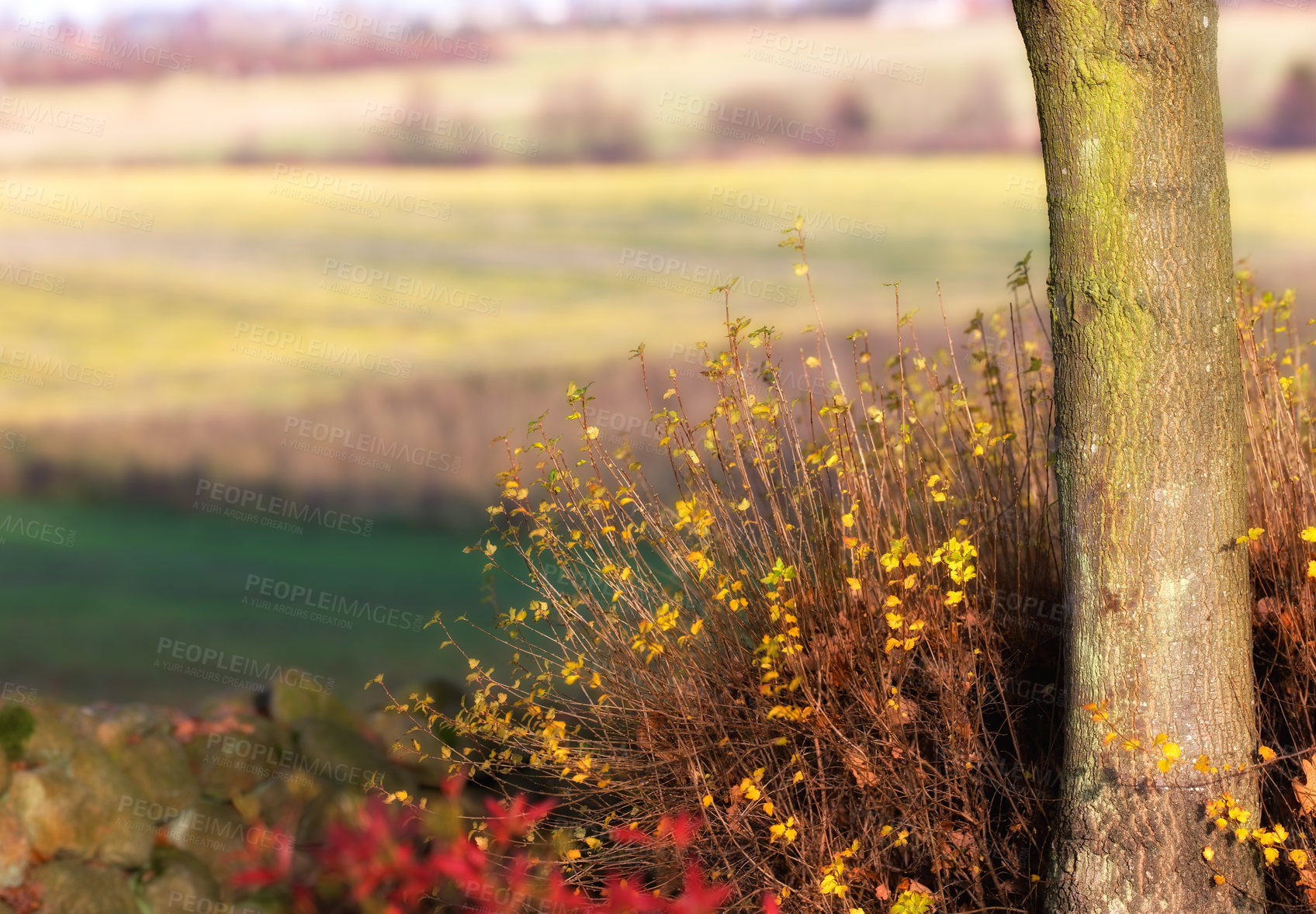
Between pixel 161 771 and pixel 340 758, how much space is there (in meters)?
0.79

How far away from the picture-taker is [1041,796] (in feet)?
9.52

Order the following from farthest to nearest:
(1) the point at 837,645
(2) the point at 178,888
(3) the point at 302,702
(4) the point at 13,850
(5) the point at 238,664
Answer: (5) the point at 238,664 < (3) the point at 302,702 < (2) the point at 178,888 < (4) the point at 13,850 < (1) the point at 837,645

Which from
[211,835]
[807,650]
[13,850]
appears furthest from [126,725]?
[807,650]

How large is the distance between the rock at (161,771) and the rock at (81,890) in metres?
0.40

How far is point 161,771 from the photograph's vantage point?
15.3ft

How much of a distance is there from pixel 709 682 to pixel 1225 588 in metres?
1.54

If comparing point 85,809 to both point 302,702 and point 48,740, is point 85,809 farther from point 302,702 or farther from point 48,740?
point 302,702

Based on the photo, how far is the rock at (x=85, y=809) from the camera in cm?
411

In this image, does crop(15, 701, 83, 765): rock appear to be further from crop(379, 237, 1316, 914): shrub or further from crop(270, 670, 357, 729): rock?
crop(379, 237, 1316, 914): shrub

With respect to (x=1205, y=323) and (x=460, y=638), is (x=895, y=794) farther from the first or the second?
(x=460, y=638)

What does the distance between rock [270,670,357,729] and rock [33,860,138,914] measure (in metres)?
1.08

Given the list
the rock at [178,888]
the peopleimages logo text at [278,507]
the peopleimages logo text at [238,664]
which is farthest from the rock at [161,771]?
the peopleimages logo text at [278,507]

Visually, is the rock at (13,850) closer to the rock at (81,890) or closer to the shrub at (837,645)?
the rock at (81,890)

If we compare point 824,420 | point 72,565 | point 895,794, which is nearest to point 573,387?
point 824,420
